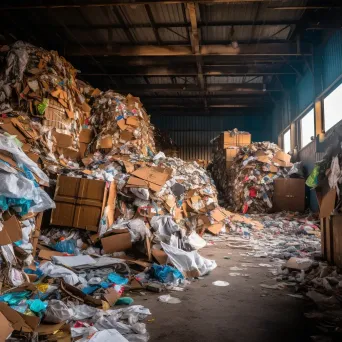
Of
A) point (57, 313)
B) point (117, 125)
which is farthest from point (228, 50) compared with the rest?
point (57, 313)

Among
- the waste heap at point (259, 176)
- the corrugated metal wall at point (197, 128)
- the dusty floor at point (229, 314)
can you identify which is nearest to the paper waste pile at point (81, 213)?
the dusty floor at point (229, 314)

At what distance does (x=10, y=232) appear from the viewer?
8.17 feet

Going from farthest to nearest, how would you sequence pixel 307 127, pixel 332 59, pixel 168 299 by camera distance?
pixel 307 127
pixel 332 59
pixel 168 299

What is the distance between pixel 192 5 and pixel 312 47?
3.79 m

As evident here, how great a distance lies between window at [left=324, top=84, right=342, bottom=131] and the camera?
6.92 metres

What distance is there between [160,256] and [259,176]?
6111 millimetres

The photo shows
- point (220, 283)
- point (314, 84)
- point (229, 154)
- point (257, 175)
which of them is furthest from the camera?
point (229, 154)

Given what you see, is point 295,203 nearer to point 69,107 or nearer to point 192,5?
point 192,5

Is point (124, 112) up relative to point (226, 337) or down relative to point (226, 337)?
up

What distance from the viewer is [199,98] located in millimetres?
12633

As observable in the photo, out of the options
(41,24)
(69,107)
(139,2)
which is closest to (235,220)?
(69,107)

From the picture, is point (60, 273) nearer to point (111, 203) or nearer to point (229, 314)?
point (229, 314)

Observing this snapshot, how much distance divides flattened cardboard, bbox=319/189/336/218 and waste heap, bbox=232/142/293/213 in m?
5.30

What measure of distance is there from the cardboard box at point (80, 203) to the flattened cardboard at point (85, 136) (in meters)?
2.43
